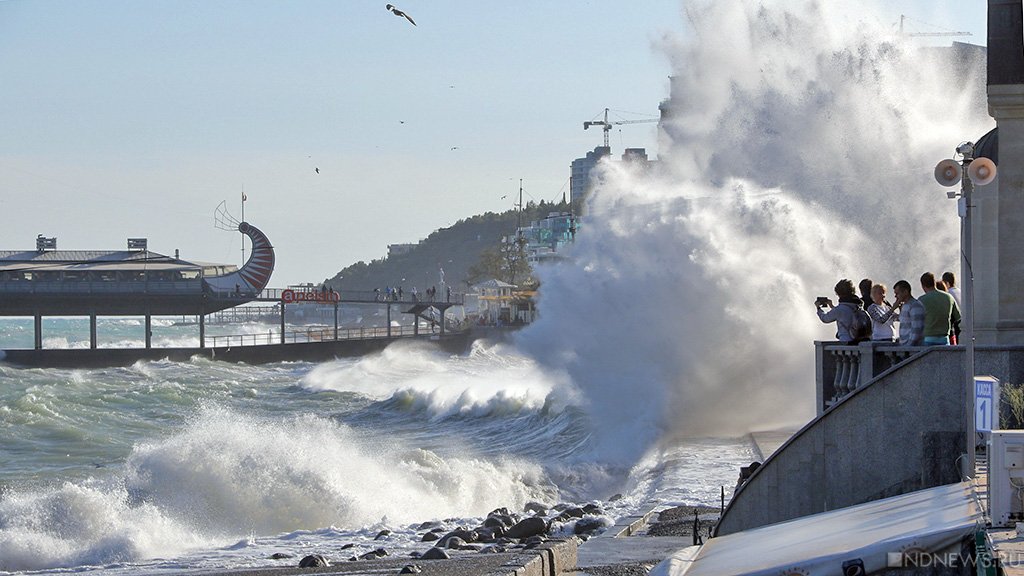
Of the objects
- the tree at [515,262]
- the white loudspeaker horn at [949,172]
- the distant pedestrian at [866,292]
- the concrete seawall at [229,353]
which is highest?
the tree at [515,262]

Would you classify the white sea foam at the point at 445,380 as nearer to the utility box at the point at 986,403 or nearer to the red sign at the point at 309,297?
the red sign at the point at 309,297

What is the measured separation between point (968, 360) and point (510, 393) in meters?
31.4

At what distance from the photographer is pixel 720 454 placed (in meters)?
21.9

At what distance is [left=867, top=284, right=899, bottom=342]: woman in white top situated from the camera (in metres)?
14.2

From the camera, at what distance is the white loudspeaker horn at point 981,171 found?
1009 cm

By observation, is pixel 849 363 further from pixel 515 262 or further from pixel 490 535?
pixel 515 262

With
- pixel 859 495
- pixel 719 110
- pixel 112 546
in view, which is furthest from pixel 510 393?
pixel 859 495

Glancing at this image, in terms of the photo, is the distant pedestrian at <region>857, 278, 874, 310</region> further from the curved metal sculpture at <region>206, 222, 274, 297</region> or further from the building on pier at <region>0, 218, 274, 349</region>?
the curved metal sculpture at <region>206, 222, 274, 297</region>

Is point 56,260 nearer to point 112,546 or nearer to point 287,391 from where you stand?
point 287,391

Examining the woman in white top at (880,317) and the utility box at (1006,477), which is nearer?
the utility box at (1006,477)

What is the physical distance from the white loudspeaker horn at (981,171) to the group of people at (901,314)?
222cm

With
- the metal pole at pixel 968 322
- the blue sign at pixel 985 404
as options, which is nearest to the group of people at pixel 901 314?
the metal pole at pixel 968 322

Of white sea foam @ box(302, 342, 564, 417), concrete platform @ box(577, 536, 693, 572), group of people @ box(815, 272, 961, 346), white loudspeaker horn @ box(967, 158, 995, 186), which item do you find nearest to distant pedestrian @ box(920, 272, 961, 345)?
group of people @ box(815, 272, 961, 346)

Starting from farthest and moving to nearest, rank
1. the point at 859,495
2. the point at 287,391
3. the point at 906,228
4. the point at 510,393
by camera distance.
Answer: the point at 287,391 → the point at 510,393 → the point at 906,228 → the point at 859,495
